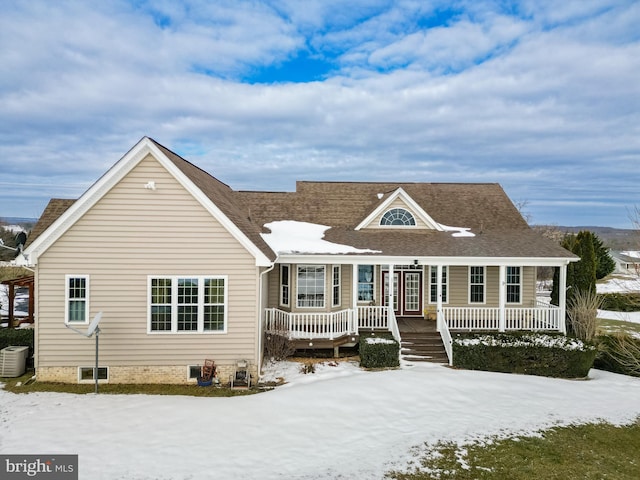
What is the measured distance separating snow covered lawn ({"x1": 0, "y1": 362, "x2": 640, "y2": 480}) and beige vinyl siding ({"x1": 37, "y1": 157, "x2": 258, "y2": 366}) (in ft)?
4.87

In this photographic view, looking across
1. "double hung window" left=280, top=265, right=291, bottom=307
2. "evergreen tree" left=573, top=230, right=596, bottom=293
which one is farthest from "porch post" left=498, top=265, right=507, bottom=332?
"double hung window" left=280, top=265, right=291, bottom=307

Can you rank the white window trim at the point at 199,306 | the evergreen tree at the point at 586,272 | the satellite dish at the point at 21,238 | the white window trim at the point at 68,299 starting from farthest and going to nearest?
the evergreen tree at the point at 586,272
the satellite dish at the point at 21,238
the white window trim at the point at 199,306
the white window trim at the point at 68,299

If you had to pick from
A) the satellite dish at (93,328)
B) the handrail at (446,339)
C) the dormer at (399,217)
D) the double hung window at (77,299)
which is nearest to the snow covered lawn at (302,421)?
the handrail at (446,339)

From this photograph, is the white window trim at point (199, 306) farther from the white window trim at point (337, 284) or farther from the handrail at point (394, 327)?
the handrail at point (394, 327)

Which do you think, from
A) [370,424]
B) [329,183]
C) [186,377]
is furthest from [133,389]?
[329,183]

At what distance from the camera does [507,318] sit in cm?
1673

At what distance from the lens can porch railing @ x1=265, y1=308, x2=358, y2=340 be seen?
14758 mm

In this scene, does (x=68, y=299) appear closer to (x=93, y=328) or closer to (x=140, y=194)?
(x=93, y=328)

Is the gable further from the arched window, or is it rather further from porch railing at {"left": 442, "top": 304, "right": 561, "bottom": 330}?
porch railing at {"left": 442, "top": 304, "right": 561, "bottom": 330}

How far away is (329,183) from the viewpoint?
22078 millimetres

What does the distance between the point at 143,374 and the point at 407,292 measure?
1153 centimetres

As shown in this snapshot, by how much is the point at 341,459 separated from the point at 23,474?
224 inches

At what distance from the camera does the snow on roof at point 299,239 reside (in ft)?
51.8

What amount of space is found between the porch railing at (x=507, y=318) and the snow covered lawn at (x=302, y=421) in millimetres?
3460
